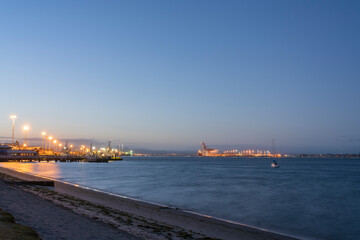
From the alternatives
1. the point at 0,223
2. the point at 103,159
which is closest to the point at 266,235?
the point at 0,223

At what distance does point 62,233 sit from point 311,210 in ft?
78.5

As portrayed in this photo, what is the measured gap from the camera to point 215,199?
32.8 meters

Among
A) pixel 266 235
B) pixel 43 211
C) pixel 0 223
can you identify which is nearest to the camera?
pixel 0 223

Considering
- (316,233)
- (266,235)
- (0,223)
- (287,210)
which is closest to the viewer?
(0,223)

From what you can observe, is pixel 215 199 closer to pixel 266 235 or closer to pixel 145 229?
pixel 266 235

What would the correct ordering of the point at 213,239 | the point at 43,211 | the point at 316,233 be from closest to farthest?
the point at 213,239 < the point at 43,211 < the point at 316,233

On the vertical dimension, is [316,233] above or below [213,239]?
below

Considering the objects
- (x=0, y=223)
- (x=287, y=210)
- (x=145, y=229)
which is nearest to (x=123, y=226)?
(x=145, y=229)

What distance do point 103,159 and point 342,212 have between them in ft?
486

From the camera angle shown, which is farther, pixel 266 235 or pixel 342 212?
pixel 342 212

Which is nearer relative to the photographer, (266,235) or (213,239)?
(213,239)

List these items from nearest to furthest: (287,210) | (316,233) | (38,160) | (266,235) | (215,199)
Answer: (266,235) → (316,233) → (287,210) → (215,199) → (38,160)

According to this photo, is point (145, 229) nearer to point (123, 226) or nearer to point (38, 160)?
point (123, 226)

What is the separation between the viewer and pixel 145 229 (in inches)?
535
